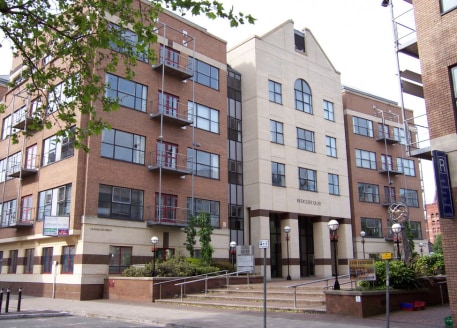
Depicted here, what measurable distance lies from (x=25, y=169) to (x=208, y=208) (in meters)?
13.2

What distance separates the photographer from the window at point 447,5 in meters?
14.9

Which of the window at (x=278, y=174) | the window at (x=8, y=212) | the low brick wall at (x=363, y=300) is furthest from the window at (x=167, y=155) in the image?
the low brick wall at (x=363, y=300)

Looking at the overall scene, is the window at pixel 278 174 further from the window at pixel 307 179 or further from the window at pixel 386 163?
the window at pixel 386 163

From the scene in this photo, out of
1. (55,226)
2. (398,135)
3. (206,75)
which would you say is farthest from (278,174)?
(398,135)

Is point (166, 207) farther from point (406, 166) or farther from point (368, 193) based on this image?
point (406, 166)

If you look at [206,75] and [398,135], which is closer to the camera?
[206,75]

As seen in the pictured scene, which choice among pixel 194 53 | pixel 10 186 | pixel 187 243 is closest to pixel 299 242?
pixel 187 243

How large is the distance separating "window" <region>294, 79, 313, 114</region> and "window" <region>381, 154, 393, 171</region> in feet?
42.5

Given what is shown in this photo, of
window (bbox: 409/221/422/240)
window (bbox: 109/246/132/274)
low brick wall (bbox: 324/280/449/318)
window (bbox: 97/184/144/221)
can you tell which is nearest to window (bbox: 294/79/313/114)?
window (bbox: 97/184/144/221)

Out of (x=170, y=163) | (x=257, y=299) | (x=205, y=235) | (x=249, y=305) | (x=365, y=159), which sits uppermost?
(x=365, y=159)

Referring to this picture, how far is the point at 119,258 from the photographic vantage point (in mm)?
28453

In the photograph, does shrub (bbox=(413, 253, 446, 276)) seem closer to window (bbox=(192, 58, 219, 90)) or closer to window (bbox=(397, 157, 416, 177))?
window (bbox=(192, 58, 219, 90))

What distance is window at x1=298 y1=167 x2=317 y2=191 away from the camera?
4056cm

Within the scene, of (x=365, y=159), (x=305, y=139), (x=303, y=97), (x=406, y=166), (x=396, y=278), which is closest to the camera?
(x=396, y=278)
